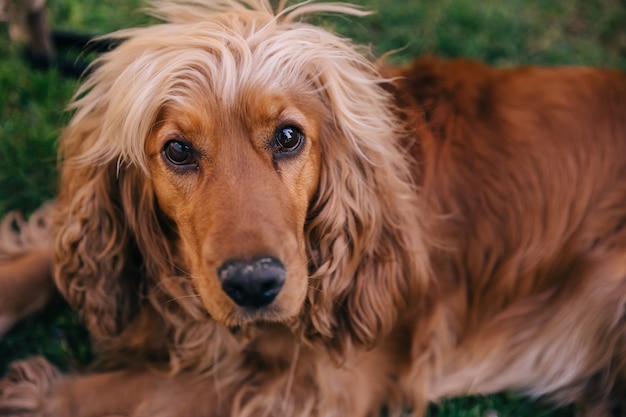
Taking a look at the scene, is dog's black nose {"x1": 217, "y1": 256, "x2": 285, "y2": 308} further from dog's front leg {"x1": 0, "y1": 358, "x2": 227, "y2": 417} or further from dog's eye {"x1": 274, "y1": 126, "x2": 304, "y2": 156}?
dog's front leg {"x1": 0, "y1": 358, "x2": 227, "y2": 417}

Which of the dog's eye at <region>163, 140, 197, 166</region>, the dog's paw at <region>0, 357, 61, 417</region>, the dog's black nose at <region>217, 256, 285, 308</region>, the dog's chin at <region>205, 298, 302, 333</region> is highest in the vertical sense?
the dog's eye at <region>163, 140, 197, 166</region>

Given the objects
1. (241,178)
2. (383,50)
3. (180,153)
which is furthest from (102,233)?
(383,50)

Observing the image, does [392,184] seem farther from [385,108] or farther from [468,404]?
[468,404]

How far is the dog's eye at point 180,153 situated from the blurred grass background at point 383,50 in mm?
1287

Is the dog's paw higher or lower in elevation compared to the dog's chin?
lower

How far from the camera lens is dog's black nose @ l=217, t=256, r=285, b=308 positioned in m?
2.23

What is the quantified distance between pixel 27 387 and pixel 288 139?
159 centimetres

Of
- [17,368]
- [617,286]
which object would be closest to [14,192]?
[17,368]

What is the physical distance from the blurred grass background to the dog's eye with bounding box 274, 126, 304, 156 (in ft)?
4.45

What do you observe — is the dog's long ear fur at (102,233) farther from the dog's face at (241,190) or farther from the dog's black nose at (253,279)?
the dog's black nose at (253,279)

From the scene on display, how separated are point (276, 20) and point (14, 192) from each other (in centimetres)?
198

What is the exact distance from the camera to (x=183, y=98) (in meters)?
2.48

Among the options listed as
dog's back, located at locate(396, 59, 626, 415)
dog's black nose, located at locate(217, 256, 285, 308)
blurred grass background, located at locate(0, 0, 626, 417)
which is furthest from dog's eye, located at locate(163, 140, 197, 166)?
blurred grass background, located at locate(0, 0, 626, 417)

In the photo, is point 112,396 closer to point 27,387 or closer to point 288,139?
point 27,387
